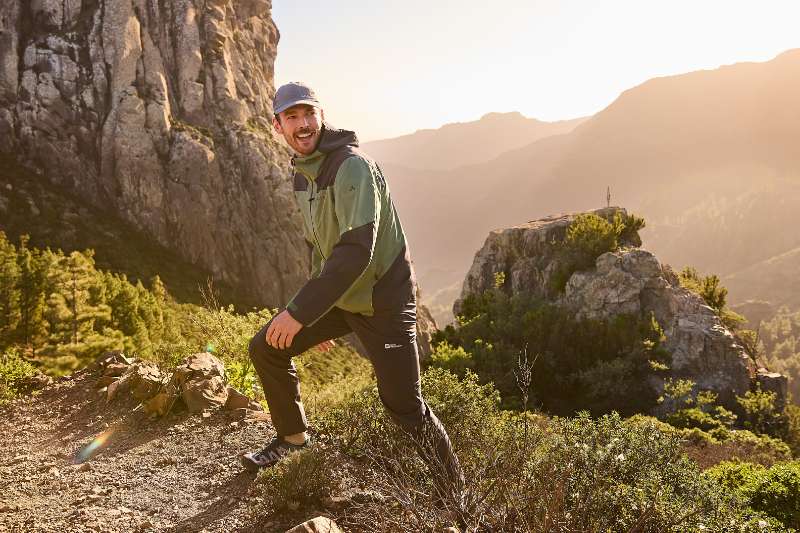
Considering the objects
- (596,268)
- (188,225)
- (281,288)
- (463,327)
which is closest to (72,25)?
(188,225)

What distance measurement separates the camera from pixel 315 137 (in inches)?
136

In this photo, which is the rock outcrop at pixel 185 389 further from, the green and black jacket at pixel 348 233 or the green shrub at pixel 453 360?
the green shrub at pixel 453 360

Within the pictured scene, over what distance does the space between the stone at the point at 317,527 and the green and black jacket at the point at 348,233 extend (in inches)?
46.4

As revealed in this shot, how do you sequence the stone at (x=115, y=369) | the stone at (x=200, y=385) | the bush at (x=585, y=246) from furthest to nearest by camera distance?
1. the bush at (x=585, y=246)
2. the stone at (x=115, y=369)
3. the stone at (x=200, y=385)

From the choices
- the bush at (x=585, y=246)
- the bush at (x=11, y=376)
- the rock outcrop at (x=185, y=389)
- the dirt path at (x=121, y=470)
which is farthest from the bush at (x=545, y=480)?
the bush at (x=585, y=246)

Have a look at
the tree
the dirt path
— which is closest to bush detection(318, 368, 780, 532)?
the dirt path

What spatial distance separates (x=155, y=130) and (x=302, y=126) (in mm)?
77688

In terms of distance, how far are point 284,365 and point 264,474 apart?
2.77ft

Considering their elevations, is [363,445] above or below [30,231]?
below

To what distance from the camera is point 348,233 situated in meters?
3.05

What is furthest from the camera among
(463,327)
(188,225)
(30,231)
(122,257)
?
(188,225)

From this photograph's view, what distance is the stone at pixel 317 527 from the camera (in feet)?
9.43

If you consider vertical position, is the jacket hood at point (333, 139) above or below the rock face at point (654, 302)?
above

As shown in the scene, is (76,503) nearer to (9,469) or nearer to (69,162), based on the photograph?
(9,469)
